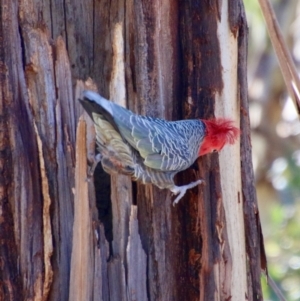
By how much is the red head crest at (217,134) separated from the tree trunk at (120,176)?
4 cm

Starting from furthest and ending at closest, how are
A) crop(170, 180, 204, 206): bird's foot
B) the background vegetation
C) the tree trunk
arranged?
1. the background vegetation
2. crop(170, 180, 204, 206): bird's foot
3. the tree trunk

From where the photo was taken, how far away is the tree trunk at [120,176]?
2732 millimetres

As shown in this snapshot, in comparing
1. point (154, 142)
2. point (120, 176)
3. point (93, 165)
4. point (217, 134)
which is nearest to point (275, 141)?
point (217, 134)

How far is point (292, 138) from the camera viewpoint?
684 centimetres

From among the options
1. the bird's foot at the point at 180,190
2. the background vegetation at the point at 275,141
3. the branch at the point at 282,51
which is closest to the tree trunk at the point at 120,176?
the bird's foot at the point at 180,190

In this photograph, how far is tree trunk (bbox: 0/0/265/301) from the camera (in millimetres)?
2732

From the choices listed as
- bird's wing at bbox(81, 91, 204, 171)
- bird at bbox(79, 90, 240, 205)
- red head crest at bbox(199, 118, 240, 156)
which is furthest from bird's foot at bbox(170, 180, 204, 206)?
red head crest at bbox(199, 118, 240, 156)

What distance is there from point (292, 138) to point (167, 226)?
410cm

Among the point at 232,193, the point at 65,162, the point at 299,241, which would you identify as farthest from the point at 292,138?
the point at 65,162

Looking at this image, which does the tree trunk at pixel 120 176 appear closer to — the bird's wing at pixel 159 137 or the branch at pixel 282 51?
the bird's wing at pixel 159 137

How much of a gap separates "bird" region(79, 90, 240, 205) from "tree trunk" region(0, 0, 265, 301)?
6cm

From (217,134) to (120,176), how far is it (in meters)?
0.47

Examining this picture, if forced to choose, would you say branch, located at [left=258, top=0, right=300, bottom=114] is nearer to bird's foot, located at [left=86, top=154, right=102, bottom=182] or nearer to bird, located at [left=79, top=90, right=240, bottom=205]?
bird, located at [left=79, top=90, right=240, bottom=205]

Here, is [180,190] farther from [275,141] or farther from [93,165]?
[275,141]
